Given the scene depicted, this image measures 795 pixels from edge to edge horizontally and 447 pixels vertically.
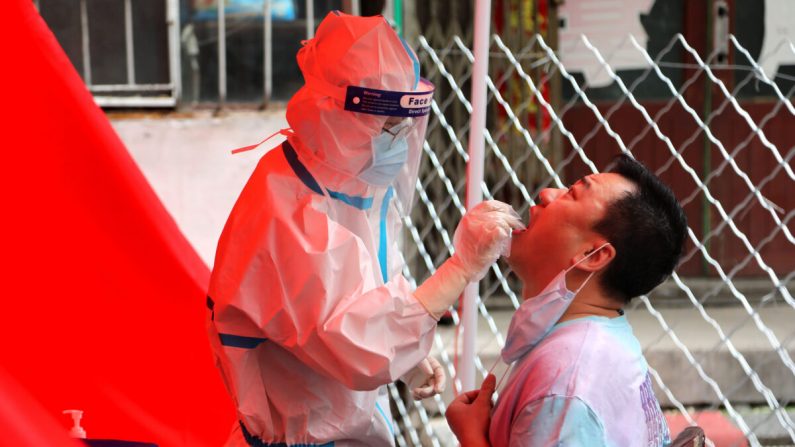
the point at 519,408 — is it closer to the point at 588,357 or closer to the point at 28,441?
the point at 588,357

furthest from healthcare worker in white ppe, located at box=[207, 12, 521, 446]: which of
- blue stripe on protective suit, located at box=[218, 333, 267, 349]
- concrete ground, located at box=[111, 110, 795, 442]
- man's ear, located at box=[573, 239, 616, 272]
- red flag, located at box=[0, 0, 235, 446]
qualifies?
concrete ground, located at box=[111, 110, 795, 442]

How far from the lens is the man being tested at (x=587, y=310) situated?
1.26 metres

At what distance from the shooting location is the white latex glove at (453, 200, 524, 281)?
A: 4.48 ft

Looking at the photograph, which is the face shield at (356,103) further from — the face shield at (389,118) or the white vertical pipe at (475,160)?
the white vertical pipe at (475,160)

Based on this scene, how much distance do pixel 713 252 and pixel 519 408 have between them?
320 centimetres

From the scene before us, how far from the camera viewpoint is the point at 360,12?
3.43 metres

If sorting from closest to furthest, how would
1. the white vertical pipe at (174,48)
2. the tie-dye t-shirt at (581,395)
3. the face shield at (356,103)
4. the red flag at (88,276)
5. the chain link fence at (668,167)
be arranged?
the tie-dye t-shirt at (581,395), the face shield at (356,103), the red flag at (88,276), the chain link fence at (668,167), the white vertical pipe at (174,48)

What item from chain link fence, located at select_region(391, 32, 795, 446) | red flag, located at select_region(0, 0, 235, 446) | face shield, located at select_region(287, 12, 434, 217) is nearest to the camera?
face shield, located at select_region(287, 12, 434, 217)

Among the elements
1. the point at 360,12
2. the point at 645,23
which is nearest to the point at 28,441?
the point at 360,12

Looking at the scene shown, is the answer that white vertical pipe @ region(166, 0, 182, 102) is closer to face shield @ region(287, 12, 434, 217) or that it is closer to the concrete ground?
the concrete ground

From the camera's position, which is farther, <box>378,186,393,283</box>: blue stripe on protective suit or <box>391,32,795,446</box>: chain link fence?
<box>391,32,795,446</box>: chain link fence

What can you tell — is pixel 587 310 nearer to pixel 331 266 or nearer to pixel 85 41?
pixel 331 266

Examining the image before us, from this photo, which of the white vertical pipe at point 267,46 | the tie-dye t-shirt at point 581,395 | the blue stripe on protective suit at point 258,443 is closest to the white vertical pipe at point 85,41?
the white vertical pipe at point 267,46

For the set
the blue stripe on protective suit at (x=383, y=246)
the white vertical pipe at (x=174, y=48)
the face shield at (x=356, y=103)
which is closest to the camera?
the face shield at (x=356, y=103)
